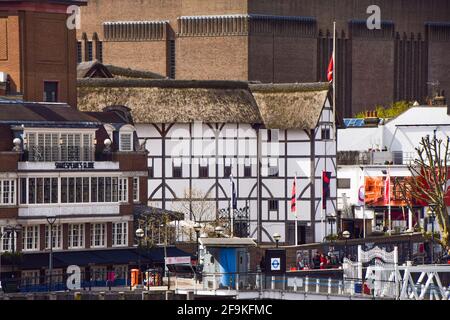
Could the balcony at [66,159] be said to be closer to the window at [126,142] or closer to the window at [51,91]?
the window at [126,142]

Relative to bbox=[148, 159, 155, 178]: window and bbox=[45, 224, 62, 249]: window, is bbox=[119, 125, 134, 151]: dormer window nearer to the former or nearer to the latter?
bbox=[45, 224, 62, 249]: window

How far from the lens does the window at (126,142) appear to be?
416 feet

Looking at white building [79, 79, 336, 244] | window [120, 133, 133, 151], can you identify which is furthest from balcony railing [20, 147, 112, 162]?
white building [79, 79, 336, 244]

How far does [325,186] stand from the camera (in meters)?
146

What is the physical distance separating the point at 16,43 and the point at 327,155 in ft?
67.8

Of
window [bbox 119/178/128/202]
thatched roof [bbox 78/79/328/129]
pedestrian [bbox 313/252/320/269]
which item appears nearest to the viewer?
window [bbox 119/178/128/202]

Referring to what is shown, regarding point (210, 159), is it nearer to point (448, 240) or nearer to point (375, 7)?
point (448, 240)

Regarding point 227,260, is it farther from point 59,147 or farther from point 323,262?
point 323,262

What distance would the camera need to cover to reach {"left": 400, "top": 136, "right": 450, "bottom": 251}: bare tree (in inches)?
5394

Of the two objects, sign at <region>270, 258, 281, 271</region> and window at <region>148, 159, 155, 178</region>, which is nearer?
sign at <region>270, 258, 281, 271</region>

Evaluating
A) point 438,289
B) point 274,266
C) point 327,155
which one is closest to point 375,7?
point 327,155

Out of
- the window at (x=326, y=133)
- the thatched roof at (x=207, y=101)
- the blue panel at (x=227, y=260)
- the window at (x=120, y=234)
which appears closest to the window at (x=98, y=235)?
Answer: the window at (x=120, y=234)

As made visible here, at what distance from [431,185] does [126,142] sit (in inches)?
882

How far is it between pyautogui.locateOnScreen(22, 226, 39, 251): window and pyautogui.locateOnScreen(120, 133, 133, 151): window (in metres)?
7.97
